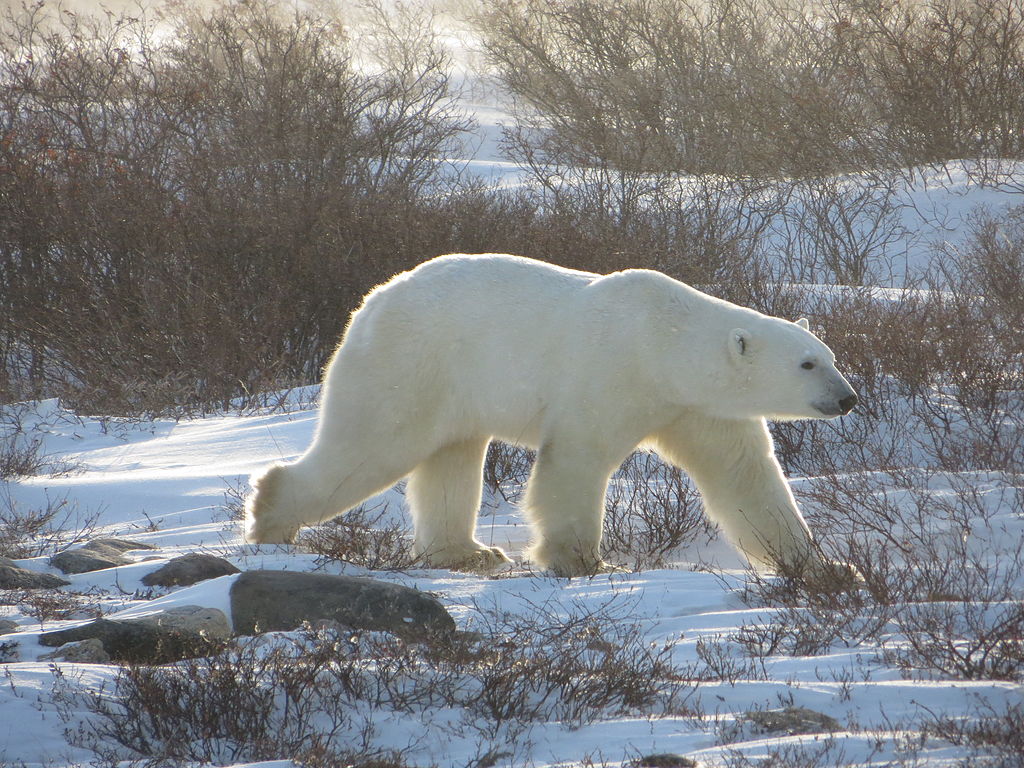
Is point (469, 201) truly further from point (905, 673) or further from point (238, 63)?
point (905, 673)

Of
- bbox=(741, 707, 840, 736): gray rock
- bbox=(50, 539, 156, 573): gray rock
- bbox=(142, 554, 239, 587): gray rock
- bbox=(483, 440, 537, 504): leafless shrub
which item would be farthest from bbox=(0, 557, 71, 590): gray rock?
bbox=(741, 707, 840, 736): gray rock

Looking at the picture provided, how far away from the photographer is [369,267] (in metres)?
9.22

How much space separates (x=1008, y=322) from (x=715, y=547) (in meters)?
3.49

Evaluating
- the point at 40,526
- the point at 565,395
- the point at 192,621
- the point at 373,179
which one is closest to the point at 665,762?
the point at 192,621

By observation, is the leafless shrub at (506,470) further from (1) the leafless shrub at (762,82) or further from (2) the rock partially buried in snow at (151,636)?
(1) the leafless shrub at (762,82)

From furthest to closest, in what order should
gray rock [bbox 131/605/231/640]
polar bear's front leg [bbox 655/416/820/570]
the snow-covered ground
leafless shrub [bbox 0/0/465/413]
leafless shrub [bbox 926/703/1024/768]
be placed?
leafless shrub [bbox 0/0/465/413]
polar bear's front leg [bbox 655/416/820/570]
gray rock [bbox 131/605/231/640]
the snow-covered ground
leafless shrub [bbox 926/703/1024/768]

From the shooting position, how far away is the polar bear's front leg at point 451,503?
179 inches

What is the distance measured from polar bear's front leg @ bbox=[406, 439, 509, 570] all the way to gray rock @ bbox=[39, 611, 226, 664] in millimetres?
1730

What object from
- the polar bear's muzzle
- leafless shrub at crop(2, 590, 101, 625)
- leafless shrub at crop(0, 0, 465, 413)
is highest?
leafless shrub at crop(0, 0, 465, 413)

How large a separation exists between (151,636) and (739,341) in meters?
2.29

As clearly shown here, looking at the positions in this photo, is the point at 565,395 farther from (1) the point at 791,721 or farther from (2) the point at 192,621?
(1) the point at 791,721

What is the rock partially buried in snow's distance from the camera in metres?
2.83

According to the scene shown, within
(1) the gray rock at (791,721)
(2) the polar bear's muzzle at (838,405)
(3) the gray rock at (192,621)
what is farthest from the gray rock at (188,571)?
(2) the polar bear's muzzle at (838,405)

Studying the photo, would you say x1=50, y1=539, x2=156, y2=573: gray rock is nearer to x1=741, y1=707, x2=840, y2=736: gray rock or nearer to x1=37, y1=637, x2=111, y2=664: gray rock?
x1=37, y1=637, x2=111, y2=664: gray rock
